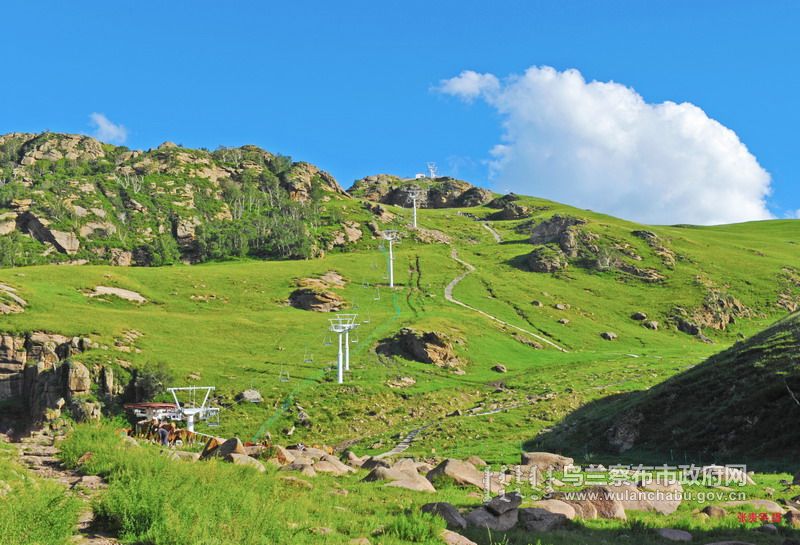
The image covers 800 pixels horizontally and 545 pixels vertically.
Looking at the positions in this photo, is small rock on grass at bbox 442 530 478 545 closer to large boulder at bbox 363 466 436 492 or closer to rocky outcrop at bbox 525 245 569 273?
large boulder at bbox 363 466 436 492

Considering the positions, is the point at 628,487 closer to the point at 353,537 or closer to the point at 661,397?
the point at 353,537

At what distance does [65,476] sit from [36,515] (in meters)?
6.75

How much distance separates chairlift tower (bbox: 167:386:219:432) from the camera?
48.8 meters

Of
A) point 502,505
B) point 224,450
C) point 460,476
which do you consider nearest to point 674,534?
point 502,505

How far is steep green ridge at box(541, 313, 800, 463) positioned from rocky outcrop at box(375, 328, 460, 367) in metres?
43.7

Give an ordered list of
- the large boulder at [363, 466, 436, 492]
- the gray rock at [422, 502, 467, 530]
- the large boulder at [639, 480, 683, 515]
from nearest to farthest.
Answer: the gray rock at [422, 502, 467, 530], the large boulder at [639, 480, 683, 515], the large boulder at [363, 466, 436, 492]

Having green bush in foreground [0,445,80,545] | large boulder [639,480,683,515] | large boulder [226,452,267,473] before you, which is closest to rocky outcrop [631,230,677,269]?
large boulder [639,480,683,515]

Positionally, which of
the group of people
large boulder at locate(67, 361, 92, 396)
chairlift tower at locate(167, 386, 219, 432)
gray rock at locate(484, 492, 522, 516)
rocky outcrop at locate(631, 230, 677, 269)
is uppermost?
rocky outcrop at locate(631, 230, 677, 269)

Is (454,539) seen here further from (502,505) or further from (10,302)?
(10,302)

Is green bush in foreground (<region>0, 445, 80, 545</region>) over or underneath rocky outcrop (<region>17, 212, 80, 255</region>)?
underneath

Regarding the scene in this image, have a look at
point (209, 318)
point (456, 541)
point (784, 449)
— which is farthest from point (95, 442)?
point (209, 318)

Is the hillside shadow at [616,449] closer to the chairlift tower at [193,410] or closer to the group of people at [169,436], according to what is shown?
the group of people at [169,436]

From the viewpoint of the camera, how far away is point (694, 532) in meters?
15.8

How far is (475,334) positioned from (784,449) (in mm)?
76402
